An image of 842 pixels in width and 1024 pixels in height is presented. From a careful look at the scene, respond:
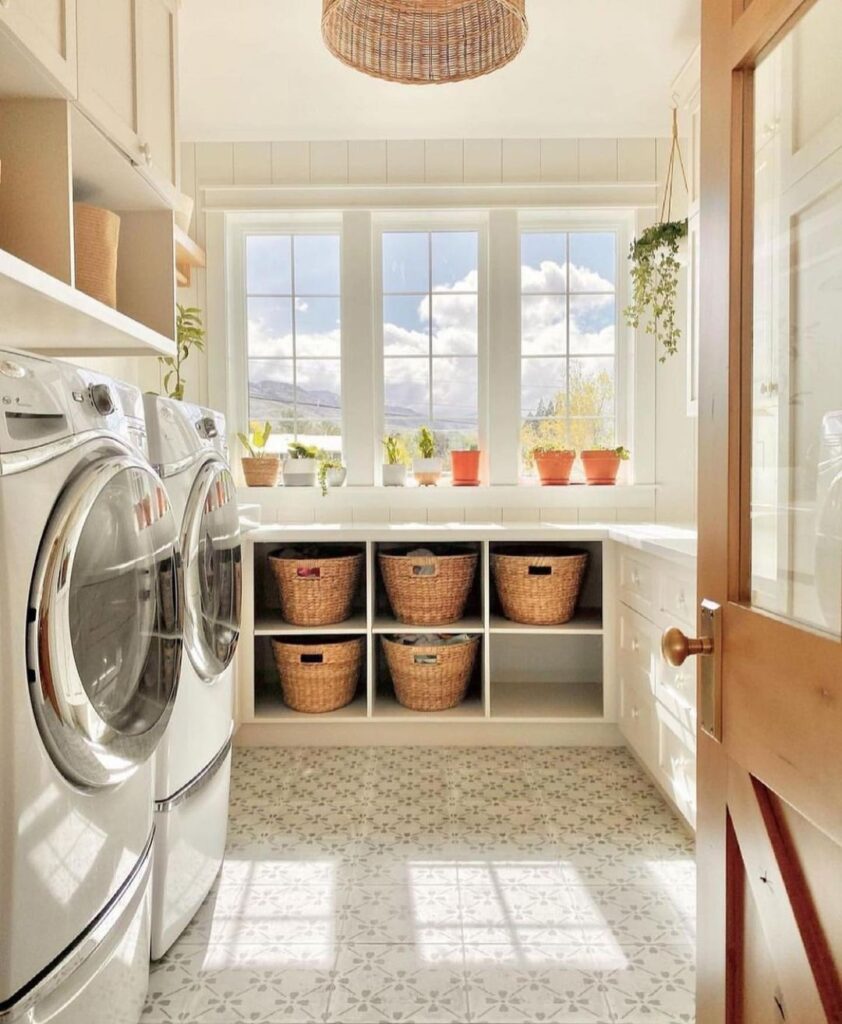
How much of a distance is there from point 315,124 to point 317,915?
9.75ft

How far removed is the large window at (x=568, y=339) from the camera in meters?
3.36

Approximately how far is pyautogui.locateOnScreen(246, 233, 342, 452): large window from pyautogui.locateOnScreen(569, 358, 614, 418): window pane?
1.10 m

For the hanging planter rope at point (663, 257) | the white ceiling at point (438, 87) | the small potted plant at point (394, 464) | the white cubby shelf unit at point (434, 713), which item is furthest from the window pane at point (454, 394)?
the white ceiling at point (438, 87)

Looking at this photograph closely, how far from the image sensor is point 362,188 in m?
3.27

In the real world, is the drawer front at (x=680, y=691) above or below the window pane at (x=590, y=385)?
below

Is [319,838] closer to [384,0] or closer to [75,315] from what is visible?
[75,315]

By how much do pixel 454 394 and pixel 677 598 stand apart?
5.27 feet

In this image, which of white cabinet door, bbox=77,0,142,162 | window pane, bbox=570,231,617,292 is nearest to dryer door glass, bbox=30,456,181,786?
white cabinet door, bbox=77,0,142,162

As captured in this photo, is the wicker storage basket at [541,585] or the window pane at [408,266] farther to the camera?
the window pane at [408,266]

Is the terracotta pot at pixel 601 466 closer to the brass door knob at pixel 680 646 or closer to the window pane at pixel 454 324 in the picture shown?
the window pane at pixel 454 324

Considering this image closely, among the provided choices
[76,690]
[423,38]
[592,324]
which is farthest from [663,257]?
[76,690]

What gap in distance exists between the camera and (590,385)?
3.40 meters

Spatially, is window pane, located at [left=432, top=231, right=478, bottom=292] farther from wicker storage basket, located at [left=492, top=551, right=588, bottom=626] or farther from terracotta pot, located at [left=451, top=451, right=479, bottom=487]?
wicker storage basket, located at [left=492, top=551, right=588, bottom=626]

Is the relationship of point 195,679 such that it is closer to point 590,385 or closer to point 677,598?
point 677,598
